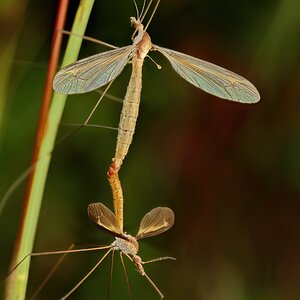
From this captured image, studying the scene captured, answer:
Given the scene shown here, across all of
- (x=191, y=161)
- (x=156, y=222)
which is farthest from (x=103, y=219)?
(x=191, y=161)

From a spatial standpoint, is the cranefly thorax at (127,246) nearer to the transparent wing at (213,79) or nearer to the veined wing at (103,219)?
the veined wing at (103,219)

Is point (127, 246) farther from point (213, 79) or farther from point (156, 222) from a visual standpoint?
point (213, 79)

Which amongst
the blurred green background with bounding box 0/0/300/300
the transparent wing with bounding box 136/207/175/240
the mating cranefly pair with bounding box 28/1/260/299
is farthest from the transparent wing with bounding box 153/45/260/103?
the blurred green background with bounding box 0/0/300/300

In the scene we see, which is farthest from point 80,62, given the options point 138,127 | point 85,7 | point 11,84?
point 138,127

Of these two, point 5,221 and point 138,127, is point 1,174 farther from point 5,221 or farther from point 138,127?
point 138,127

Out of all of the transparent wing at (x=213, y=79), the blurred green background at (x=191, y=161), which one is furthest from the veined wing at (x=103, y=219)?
the blurred green background at (x=191, y=161)

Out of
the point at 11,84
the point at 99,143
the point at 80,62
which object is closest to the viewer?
the point at 80,62
